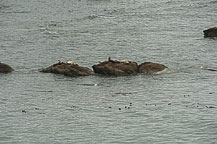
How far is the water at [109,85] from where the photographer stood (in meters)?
36.4

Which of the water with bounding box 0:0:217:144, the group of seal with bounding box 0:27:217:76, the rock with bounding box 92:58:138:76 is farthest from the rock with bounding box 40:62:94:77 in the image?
the rock with bounding box 92:58:138:76

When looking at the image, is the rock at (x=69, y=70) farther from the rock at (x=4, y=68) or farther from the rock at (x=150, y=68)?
the rock at (x=150, y=68)

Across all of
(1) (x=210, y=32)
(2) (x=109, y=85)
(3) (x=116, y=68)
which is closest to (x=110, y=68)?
(3) (x=116, y=68)

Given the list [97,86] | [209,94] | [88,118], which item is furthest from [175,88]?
[88,118]

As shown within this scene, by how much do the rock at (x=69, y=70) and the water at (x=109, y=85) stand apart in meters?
0.82

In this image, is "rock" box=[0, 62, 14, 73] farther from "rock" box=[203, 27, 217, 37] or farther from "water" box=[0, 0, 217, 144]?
"rock" box=[203, 27, 217, 37]

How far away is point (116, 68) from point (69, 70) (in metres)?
4.63

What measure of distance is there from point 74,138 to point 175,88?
14.2 metres

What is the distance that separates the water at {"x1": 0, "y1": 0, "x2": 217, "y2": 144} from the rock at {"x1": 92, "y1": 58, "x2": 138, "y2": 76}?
111 centimetres

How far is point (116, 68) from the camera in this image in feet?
167

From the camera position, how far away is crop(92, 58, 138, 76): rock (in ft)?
166

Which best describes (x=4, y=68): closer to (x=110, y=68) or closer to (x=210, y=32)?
(x=110, y=68)

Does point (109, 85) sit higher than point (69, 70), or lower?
lower

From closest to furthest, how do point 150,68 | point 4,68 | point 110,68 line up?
1. point 110,68
2. point 150,68
3. point 4,68
